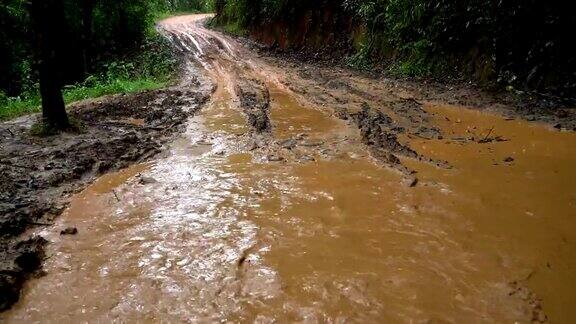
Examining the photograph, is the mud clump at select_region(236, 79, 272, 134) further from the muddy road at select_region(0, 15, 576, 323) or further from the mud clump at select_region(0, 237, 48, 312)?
the mud clump at select_region(0, 237, 48, 312)

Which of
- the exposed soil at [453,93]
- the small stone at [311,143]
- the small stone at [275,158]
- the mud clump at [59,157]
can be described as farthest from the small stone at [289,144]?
the exposed soil at [453,93]

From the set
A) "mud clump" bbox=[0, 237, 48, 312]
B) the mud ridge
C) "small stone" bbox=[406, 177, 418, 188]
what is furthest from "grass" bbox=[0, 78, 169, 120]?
"small stone" bbox=[406, 177, 418, 188]

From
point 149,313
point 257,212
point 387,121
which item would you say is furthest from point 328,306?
point 387,121

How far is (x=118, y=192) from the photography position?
5.38 m

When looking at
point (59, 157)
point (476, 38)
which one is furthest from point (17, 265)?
point (476, 38)

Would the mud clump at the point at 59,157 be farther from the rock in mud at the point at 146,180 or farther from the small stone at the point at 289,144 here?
the small stone at the point at 289,144

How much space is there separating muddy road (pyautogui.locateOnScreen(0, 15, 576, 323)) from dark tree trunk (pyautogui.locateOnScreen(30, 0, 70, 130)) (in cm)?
210

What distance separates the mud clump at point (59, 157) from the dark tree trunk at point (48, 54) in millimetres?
433

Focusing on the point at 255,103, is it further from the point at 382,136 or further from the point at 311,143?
the point at 382,136

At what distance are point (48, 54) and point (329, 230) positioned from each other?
5574 millimetres

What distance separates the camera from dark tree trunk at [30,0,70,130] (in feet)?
22.5

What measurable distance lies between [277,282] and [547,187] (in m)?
3.58

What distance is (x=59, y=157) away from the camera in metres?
6.24

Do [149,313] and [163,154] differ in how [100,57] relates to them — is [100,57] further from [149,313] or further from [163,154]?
[149,313]
